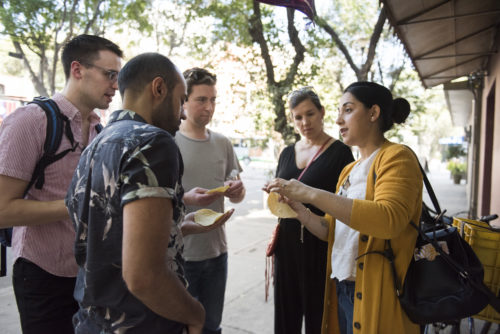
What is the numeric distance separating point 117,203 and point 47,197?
0.82 meters

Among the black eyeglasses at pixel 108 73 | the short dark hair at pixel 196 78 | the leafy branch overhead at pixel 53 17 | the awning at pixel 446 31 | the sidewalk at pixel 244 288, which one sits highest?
the leafy branch overhead at pixel 53 17

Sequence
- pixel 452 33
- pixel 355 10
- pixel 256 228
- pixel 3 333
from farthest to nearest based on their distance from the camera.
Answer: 1. pixel 355 10
2. pixel 256 228
3. pixel 452 33
4. pixel 3 333

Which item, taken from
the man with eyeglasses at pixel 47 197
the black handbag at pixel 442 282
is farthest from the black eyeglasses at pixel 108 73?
the black handbag at pixel 442 282

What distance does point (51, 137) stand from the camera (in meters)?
1.69

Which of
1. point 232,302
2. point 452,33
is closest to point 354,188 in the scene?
point 232,302

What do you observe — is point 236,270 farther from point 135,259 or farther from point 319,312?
point 135,259

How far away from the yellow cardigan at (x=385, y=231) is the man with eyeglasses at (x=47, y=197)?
1.35m

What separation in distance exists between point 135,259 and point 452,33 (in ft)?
17.8

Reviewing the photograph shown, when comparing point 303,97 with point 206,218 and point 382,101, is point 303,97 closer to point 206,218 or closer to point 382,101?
point 382,101

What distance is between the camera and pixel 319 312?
249 centimetres

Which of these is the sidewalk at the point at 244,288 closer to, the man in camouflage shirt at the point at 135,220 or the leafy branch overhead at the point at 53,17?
the man in camouflage shirt at the point at 135,220

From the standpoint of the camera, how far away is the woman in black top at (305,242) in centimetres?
249

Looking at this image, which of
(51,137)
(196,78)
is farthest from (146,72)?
(196,78)

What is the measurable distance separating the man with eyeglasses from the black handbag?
59.1 inches
